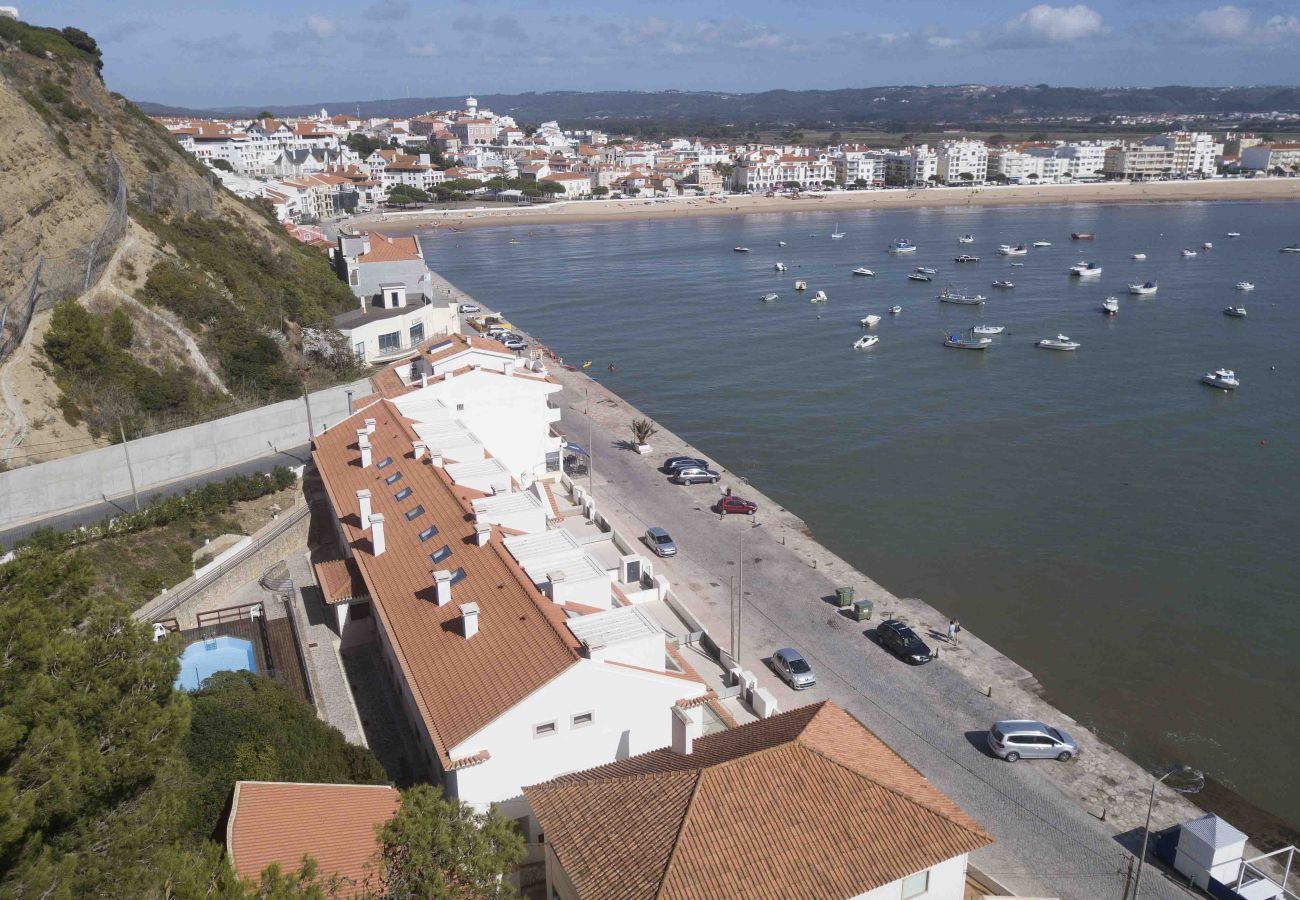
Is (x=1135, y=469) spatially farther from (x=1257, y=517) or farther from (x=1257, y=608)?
(x=1257, y=608)

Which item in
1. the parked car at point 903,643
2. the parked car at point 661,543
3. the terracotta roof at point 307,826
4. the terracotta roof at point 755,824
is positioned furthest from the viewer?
the parked car at point 661,543

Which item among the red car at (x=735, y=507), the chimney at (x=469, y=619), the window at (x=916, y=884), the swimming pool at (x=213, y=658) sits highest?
the chimney at (x=469, y=619)

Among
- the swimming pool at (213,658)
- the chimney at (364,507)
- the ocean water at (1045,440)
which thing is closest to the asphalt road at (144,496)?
the swimming pool at (213,658)

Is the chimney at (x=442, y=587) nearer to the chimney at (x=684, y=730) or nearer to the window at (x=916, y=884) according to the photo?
the chimney at (x=684, y=730)

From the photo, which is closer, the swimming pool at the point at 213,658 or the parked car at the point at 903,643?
the swimming pool at the point at 213,658

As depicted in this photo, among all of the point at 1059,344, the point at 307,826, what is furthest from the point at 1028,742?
the point at 1059,344

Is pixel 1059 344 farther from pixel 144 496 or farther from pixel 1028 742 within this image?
pixel 144 496
